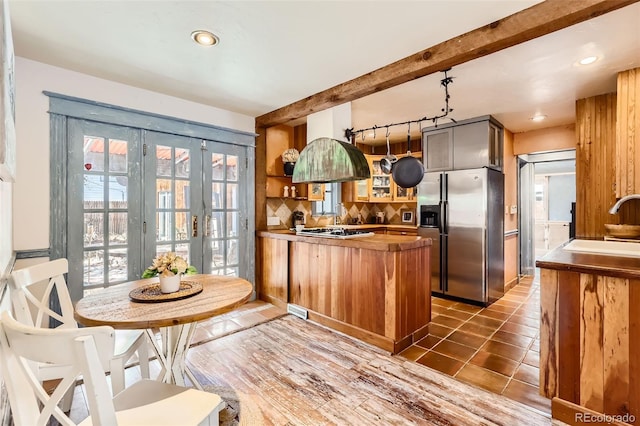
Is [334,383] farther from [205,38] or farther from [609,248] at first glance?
[205,38]

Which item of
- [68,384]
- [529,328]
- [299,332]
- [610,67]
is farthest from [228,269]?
[610,67]

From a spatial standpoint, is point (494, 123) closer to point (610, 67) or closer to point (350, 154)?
point (610, 67)

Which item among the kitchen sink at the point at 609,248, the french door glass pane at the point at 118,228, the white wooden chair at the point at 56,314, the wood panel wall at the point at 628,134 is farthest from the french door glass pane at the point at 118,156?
the wood panel wall at the point at 628,134

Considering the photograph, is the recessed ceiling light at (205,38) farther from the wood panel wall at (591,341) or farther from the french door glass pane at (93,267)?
the wood panel wall at (591,341)

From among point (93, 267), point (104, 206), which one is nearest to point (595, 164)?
point (104, 206)

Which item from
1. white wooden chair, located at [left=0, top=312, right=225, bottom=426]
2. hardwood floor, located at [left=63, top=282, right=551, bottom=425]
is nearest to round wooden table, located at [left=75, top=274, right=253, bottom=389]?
white wooden chair, located at [left=0, top=312, right=225, bottom=426]

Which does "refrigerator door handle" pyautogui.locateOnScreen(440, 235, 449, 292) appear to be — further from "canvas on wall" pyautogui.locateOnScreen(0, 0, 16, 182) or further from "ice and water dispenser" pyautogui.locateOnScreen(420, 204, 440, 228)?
"canvas on wall" pyautogui.locateOnScreen(0, 0, 16, 182)

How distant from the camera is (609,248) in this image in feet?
8.06

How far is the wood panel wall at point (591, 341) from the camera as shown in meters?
1.58

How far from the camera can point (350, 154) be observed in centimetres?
314

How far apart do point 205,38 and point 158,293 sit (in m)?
1.82

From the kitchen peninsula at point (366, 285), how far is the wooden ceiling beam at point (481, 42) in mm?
1457

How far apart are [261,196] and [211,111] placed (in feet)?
4.09

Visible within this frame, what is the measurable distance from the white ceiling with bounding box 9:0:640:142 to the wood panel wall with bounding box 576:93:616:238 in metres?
0.23
